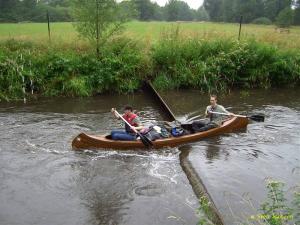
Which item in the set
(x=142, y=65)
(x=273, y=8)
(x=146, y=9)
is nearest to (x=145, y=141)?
(x=142, y=65)

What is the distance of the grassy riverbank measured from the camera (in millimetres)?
17844

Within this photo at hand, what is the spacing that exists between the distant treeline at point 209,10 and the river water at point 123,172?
25.6 feet

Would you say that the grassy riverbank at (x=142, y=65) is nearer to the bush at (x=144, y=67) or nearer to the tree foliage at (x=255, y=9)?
the bush at (x=144, y=67)

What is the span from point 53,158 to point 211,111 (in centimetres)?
518

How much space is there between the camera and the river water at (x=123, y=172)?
839 centimetres

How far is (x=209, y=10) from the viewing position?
9856 centimetres

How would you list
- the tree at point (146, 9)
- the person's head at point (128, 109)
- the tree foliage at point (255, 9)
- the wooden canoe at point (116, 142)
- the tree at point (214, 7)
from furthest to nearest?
1. the tree at point (214, 7)
2. the tree at point (146, 9)
3. the tree foliage at point (255, 9)
4. the person's head at point (128, 109)
5. the wooden canoe at point (116, 142)

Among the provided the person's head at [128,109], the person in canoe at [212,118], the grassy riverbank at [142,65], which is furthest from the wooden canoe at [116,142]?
the grassy riverbank at [142,65]

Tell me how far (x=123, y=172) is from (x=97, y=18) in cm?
1020

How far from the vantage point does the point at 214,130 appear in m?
12.8

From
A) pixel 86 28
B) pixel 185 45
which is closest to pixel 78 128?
pixel 86 28

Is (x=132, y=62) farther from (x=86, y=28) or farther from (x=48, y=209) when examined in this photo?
(x=48, y=209)

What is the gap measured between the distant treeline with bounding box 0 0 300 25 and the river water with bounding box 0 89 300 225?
779 centimetres

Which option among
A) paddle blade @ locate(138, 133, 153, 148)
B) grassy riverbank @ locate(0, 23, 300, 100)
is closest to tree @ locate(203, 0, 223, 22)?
grassy riverbank @ locate(0, 23, 300, 100)
